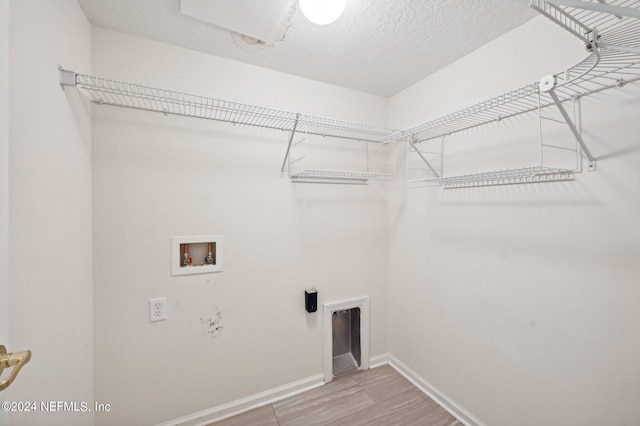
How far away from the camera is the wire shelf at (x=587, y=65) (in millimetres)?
700

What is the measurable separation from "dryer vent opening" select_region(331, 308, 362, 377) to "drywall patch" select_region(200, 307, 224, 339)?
0.93 metres

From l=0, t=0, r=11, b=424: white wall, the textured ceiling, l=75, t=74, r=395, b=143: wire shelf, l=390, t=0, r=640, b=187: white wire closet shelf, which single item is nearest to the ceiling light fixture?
the textured ceiling

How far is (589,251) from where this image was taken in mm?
1127

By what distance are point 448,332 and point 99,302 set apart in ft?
7.18

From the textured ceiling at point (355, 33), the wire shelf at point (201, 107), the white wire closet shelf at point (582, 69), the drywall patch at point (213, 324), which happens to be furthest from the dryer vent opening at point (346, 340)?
the textured ceiling at point (355, 33)

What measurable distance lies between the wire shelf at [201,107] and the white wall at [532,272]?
2.84ft

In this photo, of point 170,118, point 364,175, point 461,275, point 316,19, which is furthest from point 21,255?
point 461,275

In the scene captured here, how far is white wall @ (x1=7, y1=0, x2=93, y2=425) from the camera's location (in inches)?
31.7

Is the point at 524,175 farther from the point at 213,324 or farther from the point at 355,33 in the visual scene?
the point at 213,324

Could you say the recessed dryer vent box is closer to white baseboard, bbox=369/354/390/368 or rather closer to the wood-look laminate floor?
the wood-look laminate floor

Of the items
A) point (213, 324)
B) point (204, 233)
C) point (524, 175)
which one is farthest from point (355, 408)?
point (524, 175)

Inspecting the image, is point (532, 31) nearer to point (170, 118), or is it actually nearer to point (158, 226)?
point (170, 118)

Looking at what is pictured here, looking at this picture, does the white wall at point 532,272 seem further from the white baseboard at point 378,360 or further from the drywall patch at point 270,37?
the drywall patch at point 270,37

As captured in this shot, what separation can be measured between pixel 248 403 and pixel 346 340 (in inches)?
37.1
